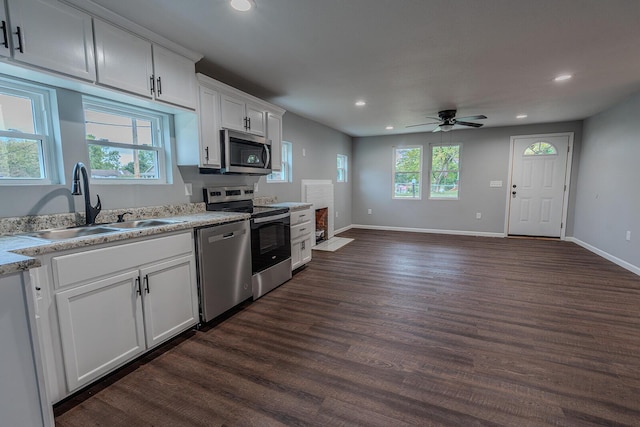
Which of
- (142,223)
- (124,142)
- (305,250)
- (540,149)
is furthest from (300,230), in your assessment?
(540,149)

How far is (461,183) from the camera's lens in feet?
21.4

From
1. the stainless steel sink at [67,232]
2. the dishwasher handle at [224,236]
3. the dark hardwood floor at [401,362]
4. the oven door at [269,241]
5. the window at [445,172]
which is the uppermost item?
the window at [445,172]

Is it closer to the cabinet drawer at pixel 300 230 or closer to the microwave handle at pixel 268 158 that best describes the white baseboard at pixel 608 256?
the cabinet drawer at pixel 300 230

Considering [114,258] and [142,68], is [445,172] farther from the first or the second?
[114,258]

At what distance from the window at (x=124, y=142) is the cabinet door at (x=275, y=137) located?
4.06 feet

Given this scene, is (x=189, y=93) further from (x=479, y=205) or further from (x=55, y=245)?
(x=479, y=205)

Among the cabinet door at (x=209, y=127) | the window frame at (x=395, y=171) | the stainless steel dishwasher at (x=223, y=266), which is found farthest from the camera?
the window frame at (x=395, y=171)

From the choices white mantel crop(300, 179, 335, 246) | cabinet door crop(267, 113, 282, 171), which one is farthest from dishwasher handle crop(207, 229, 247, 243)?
white mantel crop(300, 179, 335, 246)

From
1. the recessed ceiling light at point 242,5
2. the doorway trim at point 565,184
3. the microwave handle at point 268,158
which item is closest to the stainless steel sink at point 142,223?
the microwave handle at point 268,158

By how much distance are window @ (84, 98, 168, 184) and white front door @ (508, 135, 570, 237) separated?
21.4 feet

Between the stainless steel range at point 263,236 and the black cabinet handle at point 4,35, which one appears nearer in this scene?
the black cabinet handle at point 4,35

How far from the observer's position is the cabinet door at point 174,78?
7.54 feet

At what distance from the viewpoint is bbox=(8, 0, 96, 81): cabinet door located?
5.15ft

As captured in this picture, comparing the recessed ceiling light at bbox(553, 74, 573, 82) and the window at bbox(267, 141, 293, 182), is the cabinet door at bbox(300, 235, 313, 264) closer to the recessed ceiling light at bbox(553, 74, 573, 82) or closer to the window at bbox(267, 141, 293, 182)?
the window at bbox(267, 141, 293, 182)
